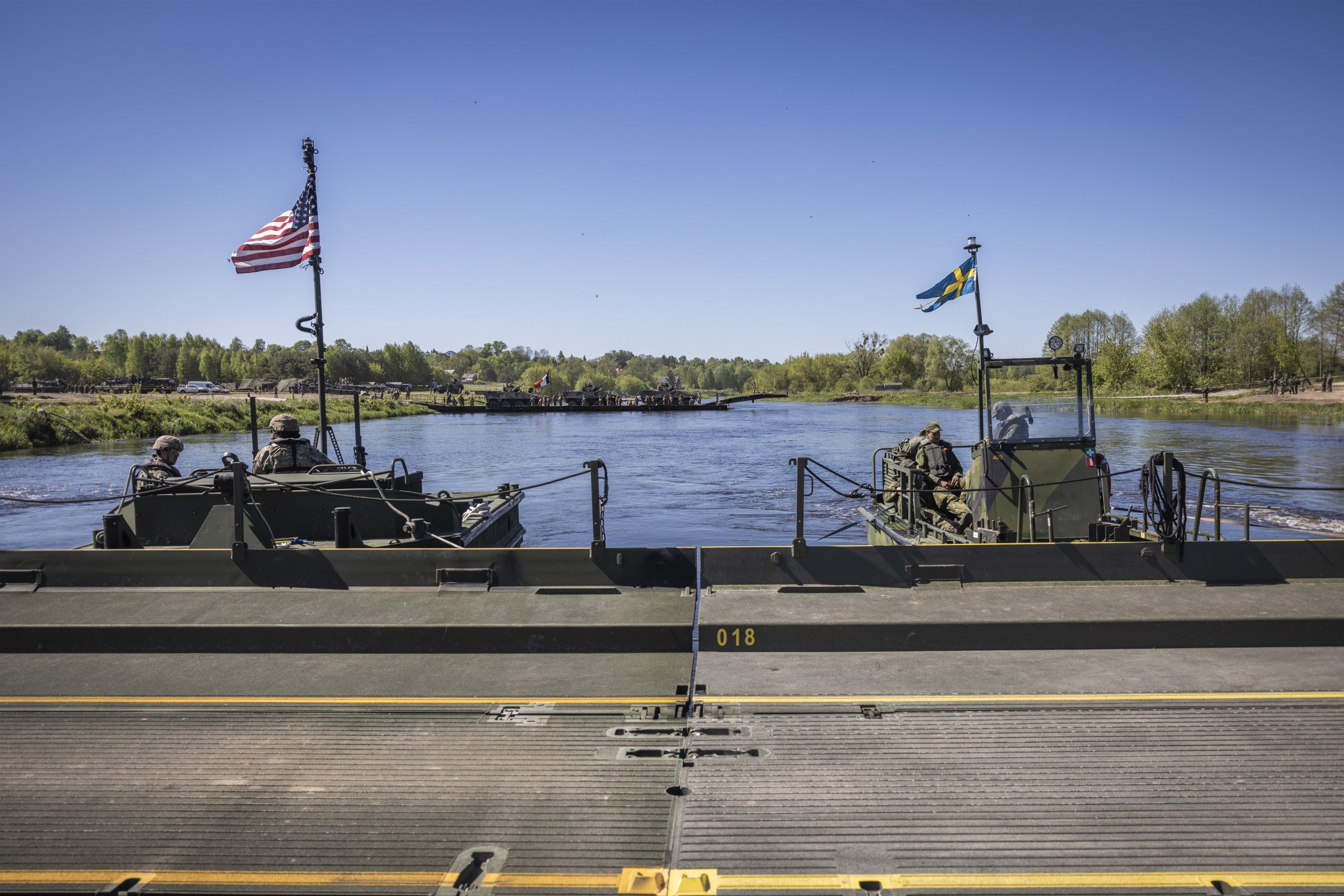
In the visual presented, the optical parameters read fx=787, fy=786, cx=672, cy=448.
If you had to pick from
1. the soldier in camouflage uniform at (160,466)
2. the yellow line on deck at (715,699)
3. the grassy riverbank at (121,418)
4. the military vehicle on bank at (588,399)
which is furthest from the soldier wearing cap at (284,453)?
the military vehicle on bank at (588,399)

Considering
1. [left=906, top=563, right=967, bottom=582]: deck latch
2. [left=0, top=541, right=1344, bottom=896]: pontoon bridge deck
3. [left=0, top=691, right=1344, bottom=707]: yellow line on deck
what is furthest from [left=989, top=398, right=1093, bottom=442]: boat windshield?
[left=0, top=691, right=1344, bottom=707]: yellow line on deck

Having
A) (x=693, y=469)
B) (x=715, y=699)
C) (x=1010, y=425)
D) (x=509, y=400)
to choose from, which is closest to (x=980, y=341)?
(x=1010, y=425)

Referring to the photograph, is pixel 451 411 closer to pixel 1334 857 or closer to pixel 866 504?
pixel 866 504

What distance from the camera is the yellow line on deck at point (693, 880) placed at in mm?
3430

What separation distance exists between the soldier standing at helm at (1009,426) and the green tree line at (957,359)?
54 centimetres

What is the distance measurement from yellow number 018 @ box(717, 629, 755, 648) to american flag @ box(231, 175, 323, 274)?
902 cm

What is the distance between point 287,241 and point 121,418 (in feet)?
152

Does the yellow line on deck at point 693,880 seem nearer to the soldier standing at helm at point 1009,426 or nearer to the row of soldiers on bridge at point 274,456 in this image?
the row of soldiers on bridge at point 274,456

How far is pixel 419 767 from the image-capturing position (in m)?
4.57

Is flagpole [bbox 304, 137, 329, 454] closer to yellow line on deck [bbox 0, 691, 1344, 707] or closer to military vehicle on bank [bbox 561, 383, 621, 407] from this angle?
yellow line on deck [bbox 0, 691, 1344, 707]

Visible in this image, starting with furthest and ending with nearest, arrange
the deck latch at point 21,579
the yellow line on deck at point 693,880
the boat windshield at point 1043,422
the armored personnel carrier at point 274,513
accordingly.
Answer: the boat windshield at point 1043,422 → the armored personnel carrier at point 274,513 → the deck latch at point 21,579 → the yellow line on deck at point 693,880

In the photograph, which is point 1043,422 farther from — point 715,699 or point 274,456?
point 274,456

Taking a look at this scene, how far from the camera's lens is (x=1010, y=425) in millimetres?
10398

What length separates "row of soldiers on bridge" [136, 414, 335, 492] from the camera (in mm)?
9594
